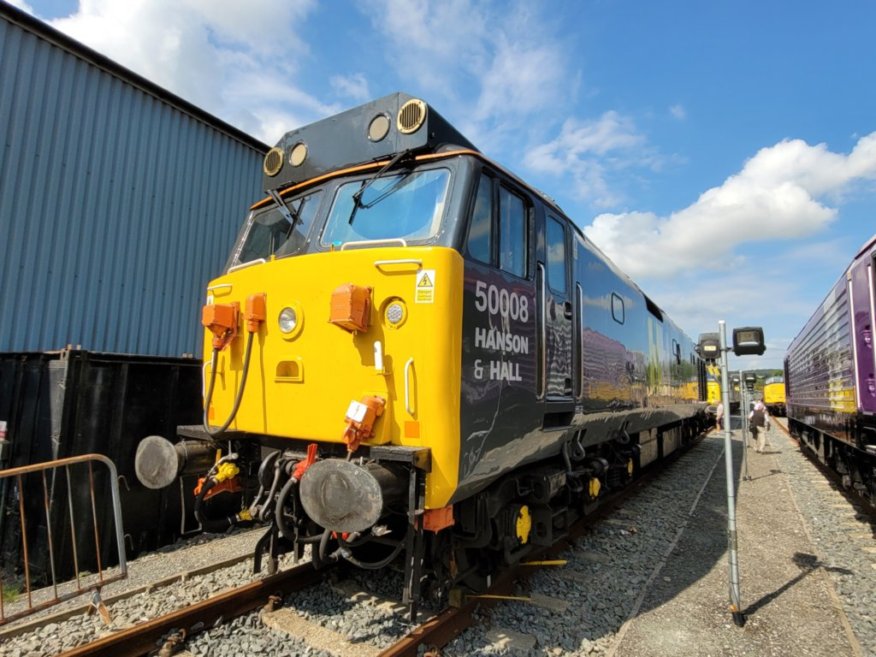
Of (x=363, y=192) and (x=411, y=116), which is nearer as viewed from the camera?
(x=411, y=116)

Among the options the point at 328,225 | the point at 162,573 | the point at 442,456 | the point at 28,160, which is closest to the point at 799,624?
the point at 442,456

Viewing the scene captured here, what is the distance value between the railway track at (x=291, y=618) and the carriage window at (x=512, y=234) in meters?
2.55

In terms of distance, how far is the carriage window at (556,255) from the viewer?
15.6 feet

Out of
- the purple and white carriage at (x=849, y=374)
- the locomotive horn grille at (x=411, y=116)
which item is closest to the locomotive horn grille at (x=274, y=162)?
the locomotive horn grille at (x=411, y=116)

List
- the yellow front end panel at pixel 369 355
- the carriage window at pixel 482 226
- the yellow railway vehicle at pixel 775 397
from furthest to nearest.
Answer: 1. the yellow railway vehicle at pixel 775 397
2. the carriage window at pixel 482 226
3. the yellow front end panel at pixel 369 355

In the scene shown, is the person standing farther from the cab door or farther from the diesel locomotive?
the cab door

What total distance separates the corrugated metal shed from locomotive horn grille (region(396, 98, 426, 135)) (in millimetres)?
6309

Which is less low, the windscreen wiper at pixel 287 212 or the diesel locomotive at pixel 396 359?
the windscreen wiper at pixel 287 212

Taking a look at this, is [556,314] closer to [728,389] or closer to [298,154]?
[728,389]

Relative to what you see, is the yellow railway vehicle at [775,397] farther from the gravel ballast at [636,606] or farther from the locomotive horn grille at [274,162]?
the locomotive horn grille at [274,162]

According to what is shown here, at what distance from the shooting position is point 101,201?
817cm

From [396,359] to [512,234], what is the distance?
1.52m

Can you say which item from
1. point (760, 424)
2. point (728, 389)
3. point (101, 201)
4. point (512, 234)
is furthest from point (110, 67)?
point (760, 424)

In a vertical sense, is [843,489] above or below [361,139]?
below
